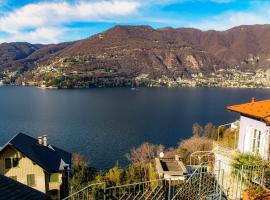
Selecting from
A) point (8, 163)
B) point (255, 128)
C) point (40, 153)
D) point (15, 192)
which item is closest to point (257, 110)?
point (255, 128)

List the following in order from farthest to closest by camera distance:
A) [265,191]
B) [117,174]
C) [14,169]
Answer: [117,174] < [14,169] < [265,191]

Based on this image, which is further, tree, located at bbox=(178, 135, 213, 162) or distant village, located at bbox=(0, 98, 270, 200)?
tree, located at bbox=(178, 135, 213, 162)

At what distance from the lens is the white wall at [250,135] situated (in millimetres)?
12930

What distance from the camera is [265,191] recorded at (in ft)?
21.5

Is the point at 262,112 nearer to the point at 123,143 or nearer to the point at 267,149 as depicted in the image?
the point at 267,149

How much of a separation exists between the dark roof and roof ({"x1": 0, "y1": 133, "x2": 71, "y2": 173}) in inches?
591

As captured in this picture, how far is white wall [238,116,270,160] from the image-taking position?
12.9m

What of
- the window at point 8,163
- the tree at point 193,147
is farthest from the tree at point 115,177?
the window at point 8,163

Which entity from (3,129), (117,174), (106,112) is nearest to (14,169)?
(117,174)

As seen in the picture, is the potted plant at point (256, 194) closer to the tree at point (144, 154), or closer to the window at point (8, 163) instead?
the window at point (8, 163)

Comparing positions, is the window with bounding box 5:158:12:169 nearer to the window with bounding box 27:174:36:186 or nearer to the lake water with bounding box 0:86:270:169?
the window with bounding box 27:174:36:186

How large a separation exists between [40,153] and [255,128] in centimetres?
1622

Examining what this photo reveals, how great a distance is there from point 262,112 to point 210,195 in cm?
717

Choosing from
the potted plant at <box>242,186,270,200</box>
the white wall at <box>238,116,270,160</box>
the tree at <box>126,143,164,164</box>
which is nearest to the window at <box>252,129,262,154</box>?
the white wall at <box>238,116,270,160</box>
